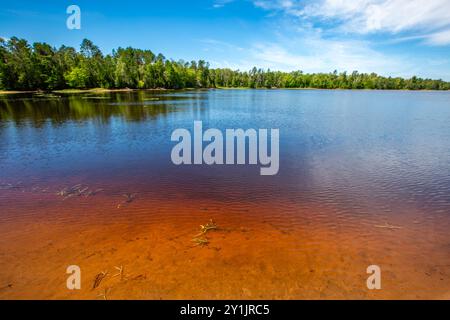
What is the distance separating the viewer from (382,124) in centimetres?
2805

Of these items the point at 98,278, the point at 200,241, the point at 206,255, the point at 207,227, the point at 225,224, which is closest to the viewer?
the point at 98,278

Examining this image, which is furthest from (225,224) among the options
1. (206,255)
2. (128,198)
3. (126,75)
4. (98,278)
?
(126,75)

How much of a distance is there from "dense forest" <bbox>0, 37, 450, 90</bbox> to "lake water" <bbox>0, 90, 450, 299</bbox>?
94.0 m

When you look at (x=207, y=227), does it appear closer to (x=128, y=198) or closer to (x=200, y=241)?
(x=200, y=241)

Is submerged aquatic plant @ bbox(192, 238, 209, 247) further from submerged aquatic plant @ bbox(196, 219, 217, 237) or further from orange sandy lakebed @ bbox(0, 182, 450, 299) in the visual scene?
submerged aquatic plant @ bbox(196, 219, 217, 237)

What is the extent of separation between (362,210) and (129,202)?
948 cm

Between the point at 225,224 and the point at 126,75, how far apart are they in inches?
4431

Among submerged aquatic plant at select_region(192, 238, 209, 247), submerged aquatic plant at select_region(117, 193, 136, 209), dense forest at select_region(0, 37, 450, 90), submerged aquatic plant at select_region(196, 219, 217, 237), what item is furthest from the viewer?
dense forest at select_region(0, 37, 450, 90)

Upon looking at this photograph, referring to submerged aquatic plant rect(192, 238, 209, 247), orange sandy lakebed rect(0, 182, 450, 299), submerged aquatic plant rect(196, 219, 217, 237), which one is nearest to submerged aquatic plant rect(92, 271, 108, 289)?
orange sandy lakebed rect(0, 182, 450, 299)

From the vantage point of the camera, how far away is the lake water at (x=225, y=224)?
563cm

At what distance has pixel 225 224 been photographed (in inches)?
316

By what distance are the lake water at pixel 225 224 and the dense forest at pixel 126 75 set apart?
94003 mm

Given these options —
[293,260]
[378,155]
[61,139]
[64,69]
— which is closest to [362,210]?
[293,260]

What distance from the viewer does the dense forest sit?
83.6m
